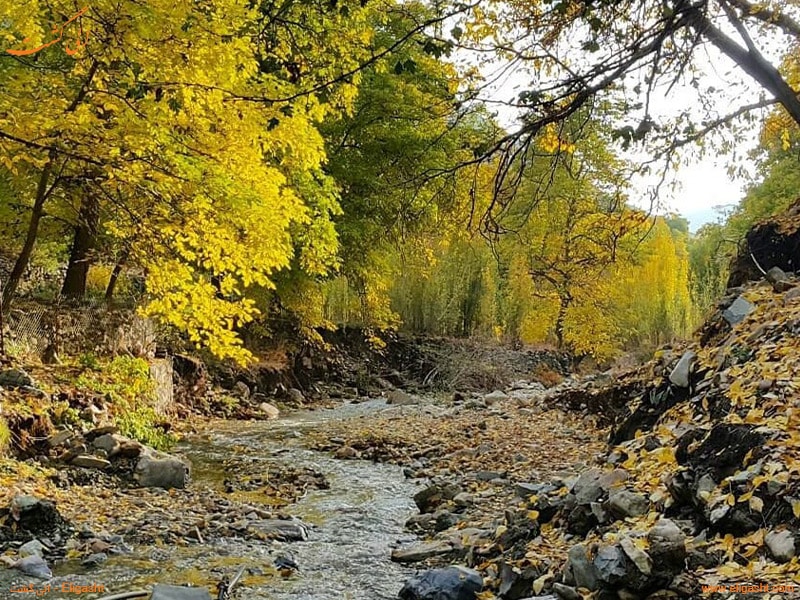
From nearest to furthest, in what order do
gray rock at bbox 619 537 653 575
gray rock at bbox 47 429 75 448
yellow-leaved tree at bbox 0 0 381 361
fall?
gray rock at bbox 619 537 653 575, yellow-leaved tree at bbox 0 0 381 361, gray rock at bbox 47 429 75 448

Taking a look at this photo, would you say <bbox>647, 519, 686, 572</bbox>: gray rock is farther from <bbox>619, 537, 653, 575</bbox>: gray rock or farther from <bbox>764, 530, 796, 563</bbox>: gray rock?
<bbox>764, 530, 796, 563</bbox>: gray rock

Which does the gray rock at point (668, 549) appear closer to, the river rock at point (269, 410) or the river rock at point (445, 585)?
the river rock at point (445, 585)

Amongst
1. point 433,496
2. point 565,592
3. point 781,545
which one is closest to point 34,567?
point 565,592

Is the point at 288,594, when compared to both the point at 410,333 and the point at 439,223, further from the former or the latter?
the point at 410,333

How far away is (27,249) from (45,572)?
168 inches

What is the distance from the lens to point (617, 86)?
3516mm

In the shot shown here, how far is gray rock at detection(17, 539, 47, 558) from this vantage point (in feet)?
12.1

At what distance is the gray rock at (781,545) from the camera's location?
7.87 feet

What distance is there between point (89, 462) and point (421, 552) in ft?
11.0

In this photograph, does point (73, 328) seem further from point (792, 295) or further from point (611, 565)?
point (792, 295)

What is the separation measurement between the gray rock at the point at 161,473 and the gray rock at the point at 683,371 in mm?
4325

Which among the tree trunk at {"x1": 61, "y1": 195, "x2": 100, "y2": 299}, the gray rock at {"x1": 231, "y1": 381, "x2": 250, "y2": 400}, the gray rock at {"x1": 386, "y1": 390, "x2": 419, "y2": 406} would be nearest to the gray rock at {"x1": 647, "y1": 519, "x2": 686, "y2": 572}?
the tree trunk at {"x1": 61, "y1": 195, "x2": 100, "y2": 299}

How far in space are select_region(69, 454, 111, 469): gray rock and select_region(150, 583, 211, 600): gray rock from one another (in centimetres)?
276

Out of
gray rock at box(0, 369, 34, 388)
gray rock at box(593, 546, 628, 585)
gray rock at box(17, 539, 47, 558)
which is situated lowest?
gray rock at box(17, 539, 47, 558)
